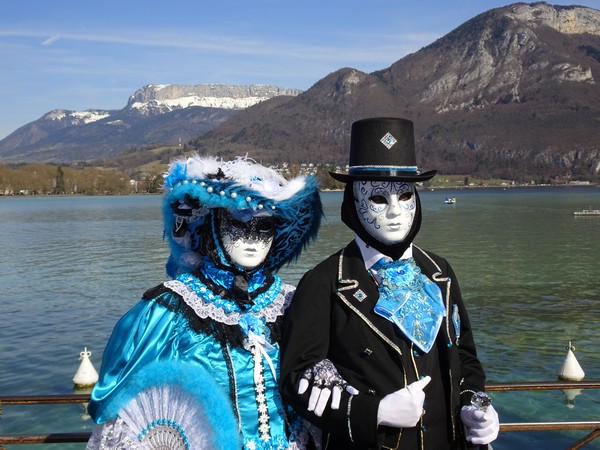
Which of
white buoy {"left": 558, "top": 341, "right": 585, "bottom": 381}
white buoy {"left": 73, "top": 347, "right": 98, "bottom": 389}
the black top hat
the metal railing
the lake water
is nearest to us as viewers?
the black top hat

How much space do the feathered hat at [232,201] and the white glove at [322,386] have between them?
2.68ft

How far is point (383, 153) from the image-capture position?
3078 mm

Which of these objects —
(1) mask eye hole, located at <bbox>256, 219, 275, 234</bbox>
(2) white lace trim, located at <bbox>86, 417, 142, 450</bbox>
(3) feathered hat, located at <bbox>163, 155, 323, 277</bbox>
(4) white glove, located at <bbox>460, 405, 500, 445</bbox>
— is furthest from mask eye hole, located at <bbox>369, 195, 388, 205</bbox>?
(2) white lace trim, located at <bbox>86, 417, 142, 450</bbox>

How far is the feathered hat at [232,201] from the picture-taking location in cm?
311

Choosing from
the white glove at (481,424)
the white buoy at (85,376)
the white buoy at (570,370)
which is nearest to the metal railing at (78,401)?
the white glove at (481,424)

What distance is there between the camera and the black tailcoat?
2.78 metres

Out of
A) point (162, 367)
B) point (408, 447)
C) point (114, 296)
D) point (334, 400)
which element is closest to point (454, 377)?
point (408, 447)

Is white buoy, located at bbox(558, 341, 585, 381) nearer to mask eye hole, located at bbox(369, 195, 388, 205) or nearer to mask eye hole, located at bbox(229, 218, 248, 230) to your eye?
mask eye hole, located at bbox(369, 195, 388, 205)

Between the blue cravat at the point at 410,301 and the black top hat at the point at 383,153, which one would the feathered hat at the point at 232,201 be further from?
the blue cravat at the point at 410,301

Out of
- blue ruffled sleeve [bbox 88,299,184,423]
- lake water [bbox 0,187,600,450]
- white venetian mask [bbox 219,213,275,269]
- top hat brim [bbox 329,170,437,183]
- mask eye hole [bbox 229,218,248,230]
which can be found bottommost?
lake water [bbox 0,187,600,450]

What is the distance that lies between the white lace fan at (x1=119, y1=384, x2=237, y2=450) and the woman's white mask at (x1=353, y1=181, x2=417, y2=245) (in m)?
1.15

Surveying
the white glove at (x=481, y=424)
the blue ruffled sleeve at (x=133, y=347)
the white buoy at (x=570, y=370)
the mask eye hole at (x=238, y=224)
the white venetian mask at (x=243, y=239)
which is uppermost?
the mask eye hole at (x=238, y=224)

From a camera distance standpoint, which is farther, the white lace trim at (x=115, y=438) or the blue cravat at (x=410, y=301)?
the blue cravat at (x=410, y=301)

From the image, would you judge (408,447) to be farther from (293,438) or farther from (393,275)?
(393,275)
